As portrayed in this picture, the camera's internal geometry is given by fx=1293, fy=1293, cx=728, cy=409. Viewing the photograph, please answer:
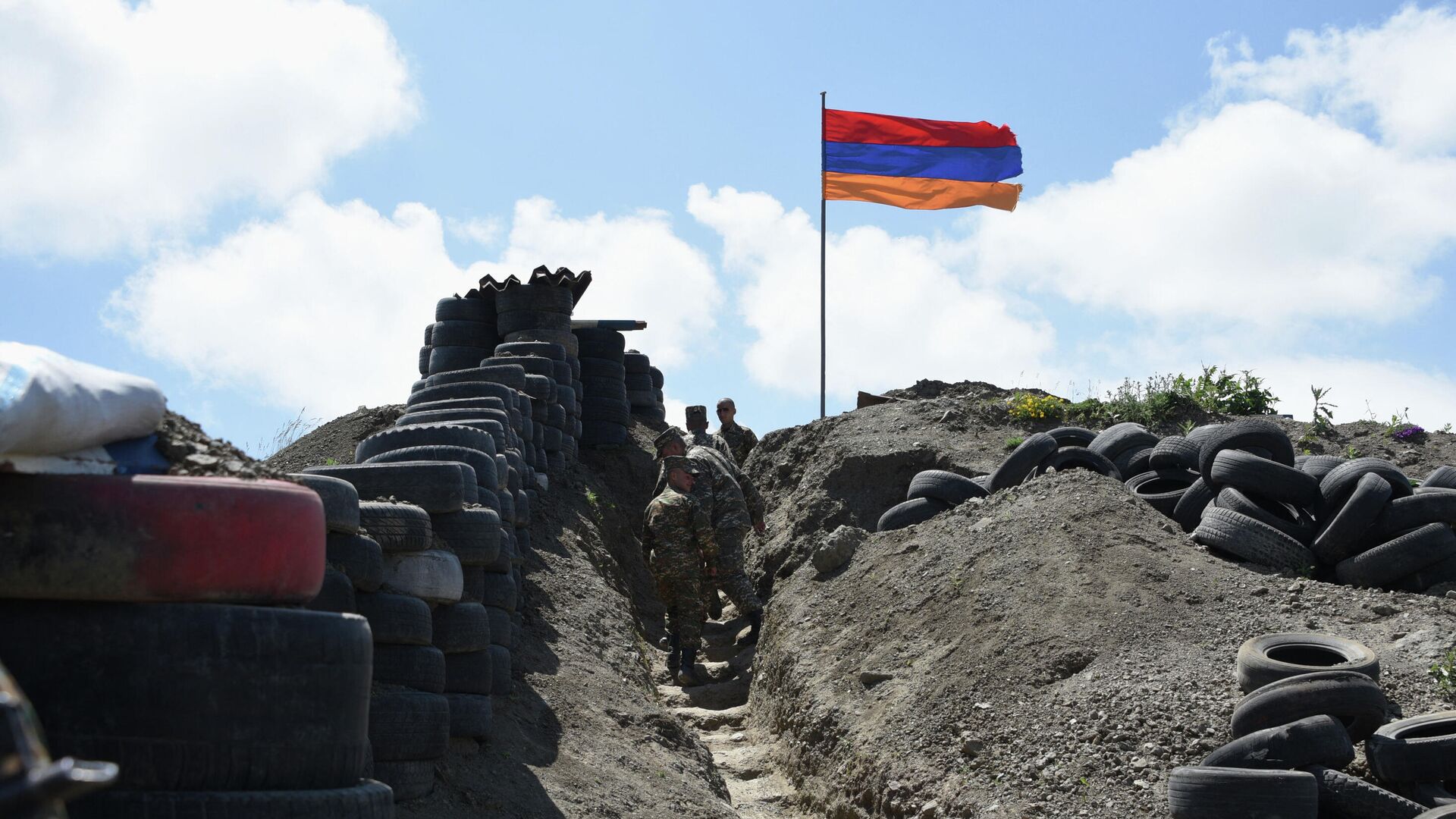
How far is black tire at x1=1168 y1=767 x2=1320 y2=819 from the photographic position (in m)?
5.91

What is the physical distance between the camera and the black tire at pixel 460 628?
630 cm

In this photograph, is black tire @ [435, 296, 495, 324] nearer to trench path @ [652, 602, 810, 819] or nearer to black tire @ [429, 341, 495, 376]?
black tire @ [429, 341, 495, 376]

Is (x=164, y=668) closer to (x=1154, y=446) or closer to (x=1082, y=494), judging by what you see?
(x=1082, y=494)

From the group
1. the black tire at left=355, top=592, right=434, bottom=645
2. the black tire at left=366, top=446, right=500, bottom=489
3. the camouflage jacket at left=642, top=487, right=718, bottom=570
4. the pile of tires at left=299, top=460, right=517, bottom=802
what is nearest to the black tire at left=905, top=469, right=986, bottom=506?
the camouflage jacket at left=642, top=487, right=718, bottom=570

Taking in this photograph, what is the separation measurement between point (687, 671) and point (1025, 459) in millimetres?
3556

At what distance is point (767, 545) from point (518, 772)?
7736mm

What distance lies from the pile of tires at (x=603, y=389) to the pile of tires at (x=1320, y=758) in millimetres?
10922

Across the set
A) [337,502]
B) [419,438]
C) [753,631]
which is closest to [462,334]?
[753,631]

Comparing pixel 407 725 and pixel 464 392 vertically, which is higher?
pixel 464 392

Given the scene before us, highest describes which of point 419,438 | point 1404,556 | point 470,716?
point 419,438

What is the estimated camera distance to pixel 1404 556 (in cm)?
870

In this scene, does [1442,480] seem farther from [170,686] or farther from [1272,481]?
[170,686]

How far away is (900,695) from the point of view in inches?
336

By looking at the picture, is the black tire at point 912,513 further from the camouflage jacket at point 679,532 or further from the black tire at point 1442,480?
the black tire at point 1442,480
